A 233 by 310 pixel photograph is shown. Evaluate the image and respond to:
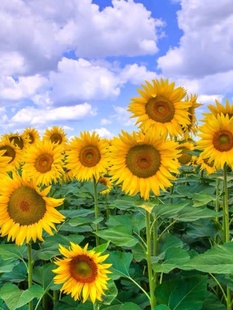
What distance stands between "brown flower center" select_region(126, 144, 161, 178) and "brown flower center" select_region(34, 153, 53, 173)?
5.40 ft

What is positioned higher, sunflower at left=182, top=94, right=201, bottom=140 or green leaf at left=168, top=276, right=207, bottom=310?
sunflower at left=182, top=94, right=201, bottom=140

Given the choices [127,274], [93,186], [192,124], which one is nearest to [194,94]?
[192,124]

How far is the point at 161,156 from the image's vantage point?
2.84 metres

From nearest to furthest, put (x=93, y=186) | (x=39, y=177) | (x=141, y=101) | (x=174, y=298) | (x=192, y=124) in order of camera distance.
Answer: (x=174, y=298)
(x=141, y=101)
(x=192, y=124)
(x=93, y=186)
(x=39, y=177)

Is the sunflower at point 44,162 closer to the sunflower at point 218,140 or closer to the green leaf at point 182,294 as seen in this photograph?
the sunflower at point 218,140

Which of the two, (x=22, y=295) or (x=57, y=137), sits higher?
(x=57, y=137)

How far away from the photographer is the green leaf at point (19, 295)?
2693mm

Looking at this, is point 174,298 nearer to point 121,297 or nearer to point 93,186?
point 121,297

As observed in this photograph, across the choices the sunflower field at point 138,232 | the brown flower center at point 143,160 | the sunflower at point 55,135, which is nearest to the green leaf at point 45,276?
the sunflower field at point 138,232

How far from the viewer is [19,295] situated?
2768 mm

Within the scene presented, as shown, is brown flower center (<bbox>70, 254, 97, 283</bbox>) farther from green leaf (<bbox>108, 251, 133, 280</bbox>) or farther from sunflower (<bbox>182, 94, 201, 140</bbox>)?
sunflower (<bbox>182, 94, 201, 140</bbox>)

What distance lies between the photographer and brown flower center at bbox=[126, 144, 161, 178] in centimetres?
283

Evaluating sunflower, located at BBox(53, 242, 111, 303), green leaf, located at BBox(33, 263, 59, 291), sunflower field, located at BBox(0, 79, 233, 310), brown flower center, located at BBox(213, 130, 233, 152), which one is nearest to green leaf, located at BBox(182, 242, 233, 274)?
sunflower field, located at BBox(0, 79, 233, 310)

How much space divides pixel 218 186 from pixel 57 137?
350 centimetres
